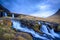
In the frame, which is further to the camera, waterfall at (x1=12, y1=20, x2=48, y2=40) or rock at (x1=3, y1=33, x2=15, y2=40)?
waterfall at (x1=12, y1=20, x2=48, y2=40)

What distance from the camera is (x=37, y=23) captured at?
3.26m

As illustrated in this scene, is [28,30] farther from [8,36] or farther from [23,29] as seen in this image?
[8,36]

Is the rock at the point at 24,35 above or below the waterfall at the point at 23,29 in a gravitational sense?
below

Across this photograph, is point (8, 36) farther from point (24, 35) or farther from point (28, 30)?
point (28, 30)

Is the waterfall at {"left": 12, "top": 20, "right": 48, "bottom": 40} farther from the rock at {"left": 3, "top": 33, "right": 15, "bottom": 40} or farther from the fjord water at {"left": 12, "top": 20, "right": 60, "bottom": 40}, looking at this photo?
the rock at {"left": 3, "top": 33, "right": 15, "bottom": 40}

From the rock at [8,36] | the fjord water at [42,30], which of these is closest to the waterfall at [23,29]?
the fjord water at [42,30]

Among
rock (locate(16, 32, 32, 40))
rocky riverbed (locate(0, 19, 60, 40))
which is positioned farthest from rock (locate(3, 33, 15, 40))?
rock (locate(16, 32, 32, 40))

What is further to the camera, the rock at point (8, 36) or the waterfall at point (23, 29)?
the waterfall at point (23, 29)

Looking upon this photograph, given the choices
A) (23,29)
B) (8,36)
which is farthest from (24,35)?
(8,36)

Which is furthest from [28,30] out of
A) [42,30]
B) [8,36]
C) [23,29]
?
[8,36]

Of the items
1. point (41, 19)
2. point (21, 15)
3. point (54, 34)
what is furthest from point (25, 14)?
point (54, 34)

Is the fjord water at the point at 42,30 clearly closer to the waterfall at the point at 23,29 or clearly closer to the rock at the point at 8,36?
the waterfall at the point at 23,29

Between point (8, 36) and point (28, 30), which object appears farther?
point (28, 30)

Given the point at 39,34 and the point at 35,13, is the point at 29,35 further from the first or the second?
the point at 35,13
